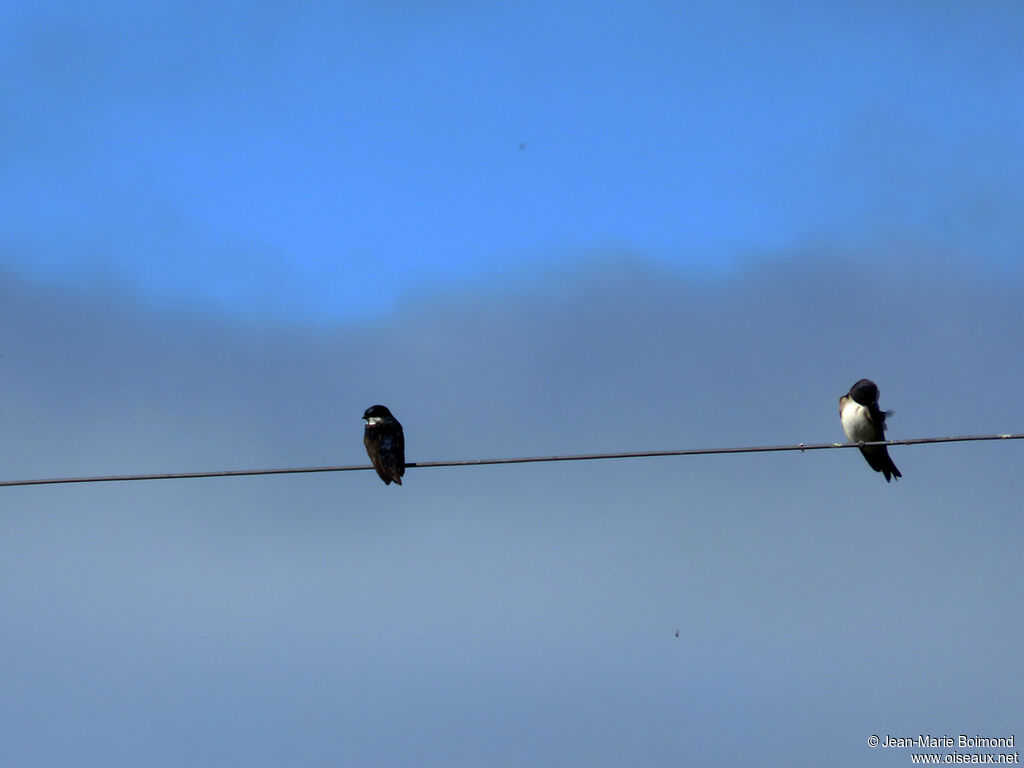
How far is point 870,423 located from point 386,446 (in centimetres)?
629

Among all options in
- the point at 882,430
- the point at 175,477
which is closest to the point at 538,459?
the point at 175,477

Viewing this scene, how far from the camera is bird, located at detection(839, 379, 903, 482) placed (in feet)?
66.7

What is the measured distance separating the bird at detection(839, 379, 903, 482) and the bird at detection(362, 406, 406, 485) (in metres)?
5.93

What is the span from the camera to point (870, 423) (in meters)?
20.5

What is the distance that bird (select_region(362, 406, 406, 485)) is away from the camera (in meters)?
19.4

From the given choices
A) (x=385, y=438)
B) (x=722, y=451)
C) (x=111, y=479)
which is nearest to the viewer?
(x=722, y=451)

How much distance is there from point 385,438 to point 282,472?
7285 millimetres

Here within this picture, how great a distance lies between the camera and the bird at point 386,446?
19391 mm

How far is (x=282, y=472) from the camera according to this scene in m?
12.6

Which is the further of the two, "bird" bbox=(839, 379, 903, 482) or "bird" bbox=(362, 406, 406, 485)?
"bird" bbox=(839, 379, 903, 482)

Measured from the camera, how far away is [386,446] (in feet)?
64.8

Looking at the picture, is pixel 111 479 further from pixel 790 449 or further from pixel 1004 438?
pixel 1004 438

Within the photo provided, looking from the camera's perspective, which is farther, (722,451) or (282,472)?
(282,472)

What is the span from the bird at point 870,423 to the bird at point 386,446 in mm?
5928
